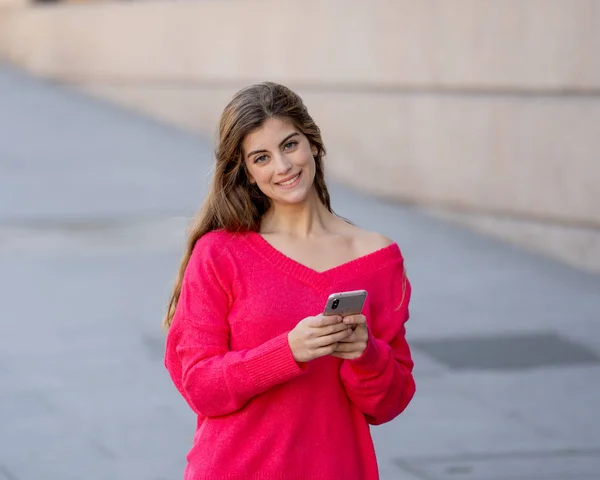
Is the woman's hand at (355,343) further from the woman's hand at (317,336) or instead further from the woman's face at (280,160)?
the woman's face at (280,160)

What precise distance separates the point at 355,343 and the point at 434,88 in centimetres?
1017

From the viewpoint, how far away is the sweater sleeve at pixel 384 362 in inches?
127

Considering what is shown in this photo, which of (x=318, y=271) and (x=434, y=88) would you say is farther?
(x=434, y=88)

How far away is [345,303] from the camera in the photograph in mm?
2998

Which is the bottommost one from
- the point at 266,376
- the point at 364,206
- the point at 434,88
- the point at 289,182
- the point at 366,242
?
the point at 364,206

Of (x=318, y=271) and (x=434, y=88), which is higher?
(x=318, y=271)

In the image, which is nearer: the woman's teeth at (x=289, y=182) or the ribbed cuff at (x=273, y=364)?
the ribbed cuff at (x=273, y=364)

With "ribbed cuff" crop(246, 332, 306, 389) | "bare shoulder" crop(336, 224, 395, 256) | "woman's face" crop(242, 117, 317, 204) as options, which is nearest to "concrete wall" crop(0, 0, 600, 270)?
"bare shoulder" crop(336, 224, 395, 256)

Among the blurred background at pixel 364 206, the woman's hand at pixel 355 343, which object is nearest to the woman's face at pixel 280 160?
the woman's hand at pixel 355 343

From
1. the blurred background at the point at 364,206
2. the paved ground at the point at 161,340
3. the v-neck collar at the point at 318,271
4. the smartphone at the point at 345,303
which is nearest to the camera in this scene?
the smartphone at the point at 345,303

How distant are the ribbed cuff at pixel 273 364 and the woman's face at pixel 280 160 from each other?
0.42 m

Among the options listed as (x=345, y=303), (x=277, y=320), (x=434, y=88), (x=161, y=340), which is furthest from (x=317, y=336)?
(x=434, y=88)

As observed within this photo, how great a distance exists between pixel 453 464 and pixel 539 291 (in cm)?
417

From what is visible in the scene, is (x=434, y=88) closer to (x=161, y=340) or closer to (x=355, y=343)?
(x=161, y=340)
